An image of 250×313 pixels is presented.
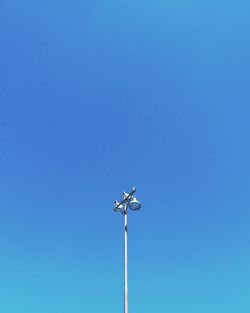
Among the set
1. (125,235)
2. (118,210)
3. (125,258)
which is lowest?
(125,258)

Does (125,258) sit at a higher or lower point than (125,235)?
lower

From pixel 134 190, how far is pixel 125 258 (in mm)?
2596

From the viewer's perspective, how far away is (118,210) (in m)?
15.2

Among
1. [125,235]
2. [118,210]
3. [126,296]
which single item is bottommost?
[126,296]

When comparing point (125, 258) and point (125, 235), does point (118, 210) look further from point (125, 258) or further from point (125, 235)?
point (125, 258)

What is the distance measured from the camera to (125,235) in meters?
14.3

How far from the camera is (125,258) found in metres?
13.6

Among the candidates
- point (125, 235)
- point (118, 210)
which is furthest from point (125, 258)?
point (118, 210)

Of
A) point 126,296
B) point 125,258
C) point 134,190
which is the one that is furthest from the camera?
point 134,190

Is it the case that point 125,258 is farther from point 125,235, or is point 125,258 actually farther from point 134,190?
point 134,190

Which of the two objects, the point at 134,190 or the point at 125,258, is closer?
the point at 125,258

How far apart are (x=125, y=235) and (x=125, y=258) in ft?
3.22

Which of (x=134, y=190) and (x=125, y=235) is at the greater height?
(x=134, y=190)

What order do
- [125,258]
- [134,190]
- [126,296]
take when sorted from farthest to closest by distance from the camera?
[134,190], [125,258], [126,296]
